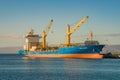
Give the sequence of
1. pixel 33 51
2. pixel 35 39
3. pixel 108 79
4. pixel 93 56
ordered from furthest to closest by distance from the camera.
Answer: pixel 35 39 → pixel 33 51 → pixel 93 56 → pixel 108 79

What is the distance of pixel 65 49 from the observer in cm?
14988

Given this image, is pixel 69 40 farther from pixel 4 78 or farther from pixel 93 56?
pixel 4 78

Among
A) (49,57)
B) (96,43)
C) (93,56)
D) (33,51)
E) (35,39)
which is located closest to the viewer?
(93,56)

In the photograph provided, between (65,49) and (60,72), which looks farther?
(65,49)

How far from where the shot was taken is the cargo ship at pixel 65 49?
14438 centimetres

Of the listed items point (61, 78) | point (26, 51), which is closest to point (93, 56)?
point (26, 51)

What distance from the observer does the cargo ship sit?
474 ft

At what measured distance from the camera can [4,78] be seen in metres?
59.9

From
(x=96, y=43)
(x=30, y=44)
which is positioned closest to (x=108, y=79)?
(x=96, y=43)

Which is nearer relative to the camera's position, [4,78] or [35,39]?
[4,78]

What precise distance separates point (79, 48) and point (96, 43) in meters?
12.5

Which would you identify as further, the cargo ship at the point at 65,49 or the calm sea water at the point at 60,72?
the cargo ship at the point at 65,49

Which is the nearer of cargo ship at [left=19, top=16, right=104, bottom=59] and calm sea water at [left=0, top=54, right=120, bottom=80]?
calm sea water at [left=0, top=54, right=120, bottom=80]

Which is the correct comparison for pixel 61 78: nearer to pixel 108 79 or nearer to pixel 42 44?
pixel 108 79
